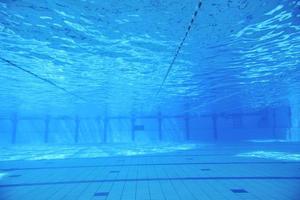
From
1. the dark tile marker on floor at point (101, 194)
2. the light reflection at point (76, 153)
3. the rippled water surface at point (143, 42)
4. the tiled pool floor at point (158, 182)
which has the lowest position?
the dark tile marker on floor at point (101, 194)

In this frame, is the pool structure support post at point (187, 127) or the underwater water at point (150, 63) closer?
the underwater water at point (150, 63)

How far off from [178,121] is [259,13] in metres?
23.7

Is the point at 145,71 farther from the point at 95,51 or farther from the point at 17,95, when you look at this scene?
the point at 17,95

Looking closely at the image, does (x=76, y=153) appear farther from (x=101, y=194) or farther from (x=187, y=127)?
(x=187, y=127)

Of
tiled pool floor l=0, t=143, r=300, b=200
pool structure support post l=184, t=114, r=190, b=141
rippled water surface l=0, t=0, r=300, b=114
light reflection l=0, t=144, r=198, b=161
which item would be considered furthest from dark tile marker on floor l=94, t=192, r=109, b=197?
pool structure support post l=184, t=114, r=190, b=141

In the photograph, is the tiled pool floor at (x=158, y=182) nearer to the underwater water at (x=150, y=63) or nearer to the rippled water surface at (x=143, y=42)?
the underwater water at (x=150, y=63)

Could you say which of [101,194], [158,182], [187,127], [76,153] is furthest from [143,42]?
[187,127]

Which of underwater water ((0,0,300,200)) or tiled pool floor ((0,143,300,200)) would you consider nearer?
underwater water ((0,0,300,200))

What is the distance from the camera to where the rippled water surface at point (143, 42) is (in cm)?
429

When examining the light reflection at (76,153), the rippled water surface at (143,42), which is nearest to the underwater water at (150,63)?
the rippled water surface at (143,42)

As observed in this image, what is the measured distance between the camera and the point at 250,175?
7.97 m

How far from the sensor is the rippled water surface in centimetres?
429

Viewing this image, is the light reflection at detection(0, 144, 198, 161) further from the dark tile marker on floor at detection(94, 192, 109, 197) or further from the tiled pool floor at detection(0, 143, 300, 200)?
the dark tile marker on floor at detection(94, 192, 109, 197)

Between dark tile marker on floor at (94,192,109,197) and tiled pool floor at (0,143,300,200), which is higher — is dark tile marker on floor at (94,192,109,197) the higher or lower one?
the lower one
